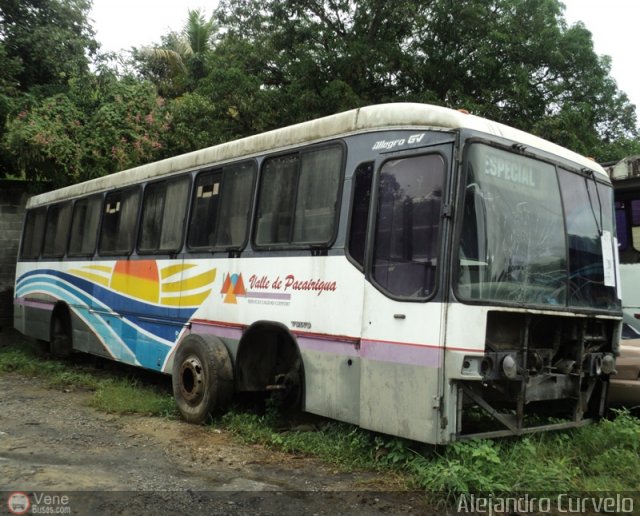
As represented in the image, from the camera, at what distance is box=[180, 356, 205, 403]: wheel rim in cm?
635

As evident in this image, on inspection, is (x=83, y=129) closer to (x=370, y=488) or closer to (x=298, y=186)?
(x=298, y=186)

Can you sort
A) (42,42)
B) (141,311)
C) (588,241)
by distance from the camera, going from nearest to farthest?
(588,241) < (141,311) < (42,42)

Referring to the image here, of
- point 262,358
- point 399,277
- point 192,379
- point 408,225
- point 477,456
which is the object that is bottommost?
point 477,456

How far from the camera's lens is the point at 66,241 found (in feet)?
33.9

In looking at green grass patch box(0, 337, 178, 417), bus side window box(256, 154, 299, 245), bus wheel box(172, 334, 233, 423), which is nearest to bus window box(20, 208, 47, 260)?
green grass patch box(0, 337, 178, 417)

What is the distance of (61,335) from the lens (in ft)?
34.3

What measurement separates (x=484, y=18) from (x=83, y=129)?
368 inches

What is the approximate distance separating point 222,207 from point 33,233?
21.8ft

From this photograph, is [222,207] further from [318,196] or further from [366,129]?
[366,129]

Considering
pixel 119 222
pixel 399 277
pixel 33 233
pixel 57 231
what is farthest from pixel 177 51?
pixel 399 277

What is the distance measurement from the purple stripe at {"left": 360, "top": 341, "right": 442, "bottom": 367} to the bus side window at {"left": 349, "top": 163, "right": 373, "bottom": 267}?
0.69 m

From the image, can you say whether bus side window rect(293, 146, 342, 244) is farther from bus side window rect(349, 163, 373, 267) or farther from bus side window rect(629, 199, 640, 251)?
bus side window rect(629, 199, 640, 251)

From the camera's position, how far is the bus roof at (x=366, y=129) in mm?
4801

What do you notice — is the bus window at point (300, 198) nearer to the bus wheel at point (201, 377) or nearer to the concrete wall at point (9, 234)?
the bus wheel at point (201, 377)
